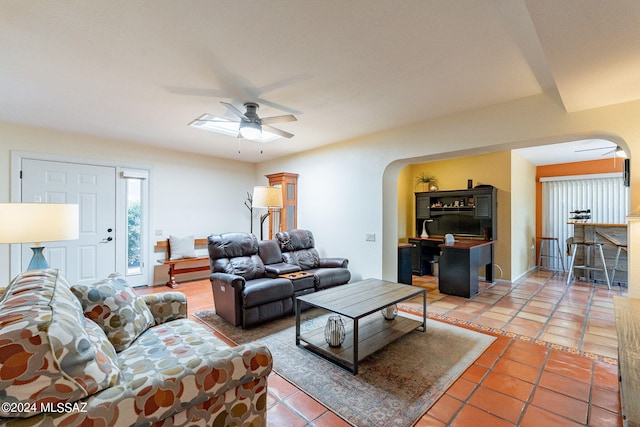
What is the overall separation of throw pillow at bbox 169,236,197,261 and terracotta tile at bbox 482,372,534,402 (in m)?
4.94

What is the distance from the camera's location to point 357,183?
4695 mm

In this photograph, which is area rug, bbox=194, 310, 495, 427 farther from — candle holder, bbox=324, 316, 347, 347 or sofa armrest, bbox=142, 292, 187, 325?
sofa armrest, bbox=142, 292, 187, 325

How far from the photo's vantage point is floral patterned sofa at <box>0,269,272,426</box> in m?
0.95

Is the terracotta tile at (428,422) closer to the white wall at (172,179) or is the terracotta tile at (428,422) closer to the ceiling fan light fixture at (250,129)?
the ceiling fan light fixture at (250,129)

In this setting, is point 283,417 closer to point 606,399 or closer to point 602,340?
point 606,399

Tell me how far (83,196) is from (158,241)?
4.37 feet

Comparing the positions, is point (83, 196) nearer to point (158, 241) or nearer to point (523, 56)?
point (158, 241)

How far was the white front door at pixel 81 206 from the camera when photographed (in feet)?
13.9

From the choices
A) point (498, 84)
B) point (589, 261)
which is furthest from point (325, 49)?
point (589, 261)

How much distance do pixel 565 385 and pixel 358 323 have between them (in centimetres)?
161

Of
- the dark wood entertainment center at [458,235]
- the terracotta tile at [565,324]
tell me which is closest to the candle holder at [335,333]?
the terracotta tile at [565,324]

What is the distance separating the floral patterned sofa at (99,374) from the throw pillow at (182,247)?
3.65 m

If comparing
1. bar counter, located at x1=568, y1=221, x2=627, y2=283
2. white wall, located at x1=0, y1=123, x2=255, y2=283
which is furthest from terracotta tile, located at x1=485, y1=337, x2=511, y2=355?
white wall, located at x1=0, y1=123, x2=255, y2=283

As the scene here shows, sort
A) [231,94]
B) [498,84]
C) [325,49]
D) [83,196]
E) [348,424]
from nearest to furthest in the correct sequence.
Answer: [348,424], [325,49], [498,84], [231,94], [83,196]
